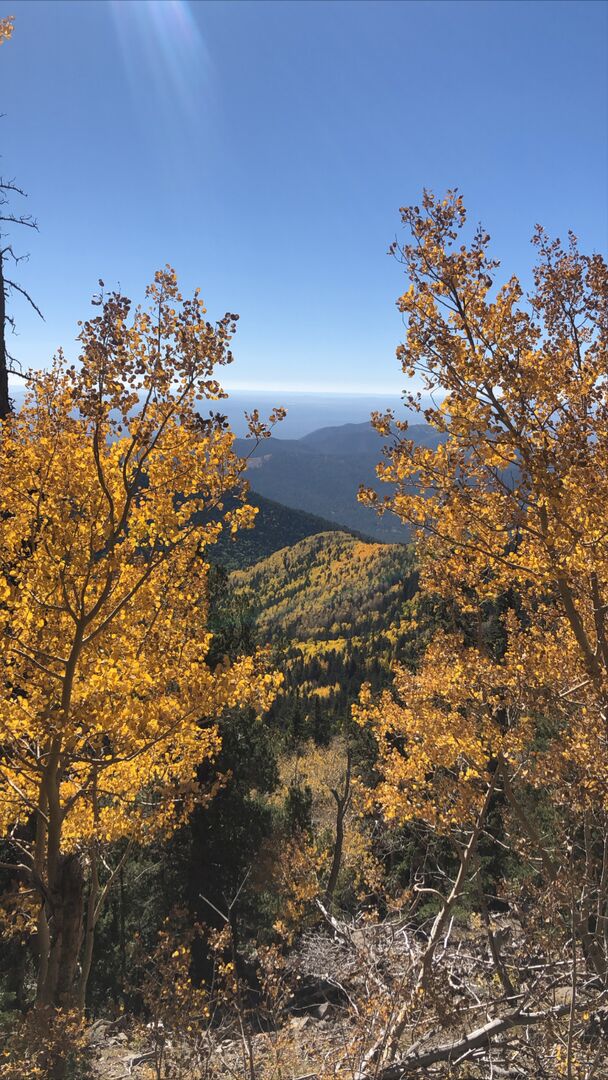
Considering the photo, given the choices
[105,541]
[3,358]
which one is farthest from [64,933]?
[3,358]

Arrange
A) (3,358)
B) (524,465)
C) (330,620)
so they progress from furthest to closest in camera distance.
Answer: (330,620) → (3,358) → (524,465)

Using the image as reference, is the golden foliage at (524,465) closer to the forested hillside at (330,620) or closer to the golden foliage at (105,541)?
the golden foliage at (105,541)

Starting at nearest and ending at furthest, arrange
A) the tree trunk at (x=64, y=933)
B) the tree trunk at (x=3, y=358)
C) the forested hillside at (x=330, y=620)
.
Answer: the tree trunk at (x=64, y=933)
the tree trunk at (x=3, y=358)
the forested hillside at (x=330, y=620)

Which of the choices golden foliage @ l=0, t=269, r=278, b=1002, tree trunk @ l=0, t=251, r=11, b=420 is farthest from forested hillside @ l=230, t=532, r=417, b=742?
golden foliage @ l=0, t=269, r=278, b=1002

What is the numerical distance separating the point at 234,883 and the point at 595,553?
1891 cm

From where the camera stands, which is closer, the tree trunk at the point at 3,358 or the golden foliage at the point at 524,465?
the golden foliage at the point at 524,465

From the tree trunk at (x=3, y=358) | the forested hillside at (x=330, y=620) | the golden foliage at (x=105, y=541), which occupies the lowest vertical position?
the forested hillside at (x=330, y=620)

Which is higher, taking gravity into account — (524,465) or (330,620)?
(524,465)

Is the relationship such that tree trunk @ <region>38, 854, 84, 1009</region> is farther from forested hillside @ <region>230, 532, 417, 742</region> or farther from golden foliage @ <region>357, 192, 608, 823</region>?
forested hillside @ <region>230, 532, 417, 742</region>

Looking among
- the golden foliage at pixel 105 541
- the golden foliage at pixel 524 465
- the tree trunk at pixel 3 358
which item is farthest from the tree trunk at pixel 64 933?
the tree trunk at pixel 3 358

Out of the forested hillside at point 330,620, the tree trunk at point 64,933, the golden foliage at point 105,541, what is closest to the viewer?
the golden foliage at point 105,541

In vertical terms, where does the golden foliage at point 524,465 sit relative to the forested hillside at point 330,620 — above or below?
above

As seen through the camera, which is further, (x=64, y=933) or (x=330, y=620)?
(x=330, y=620)

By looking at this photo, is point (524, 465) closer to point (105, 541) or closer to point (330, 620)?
point (105, 541)
